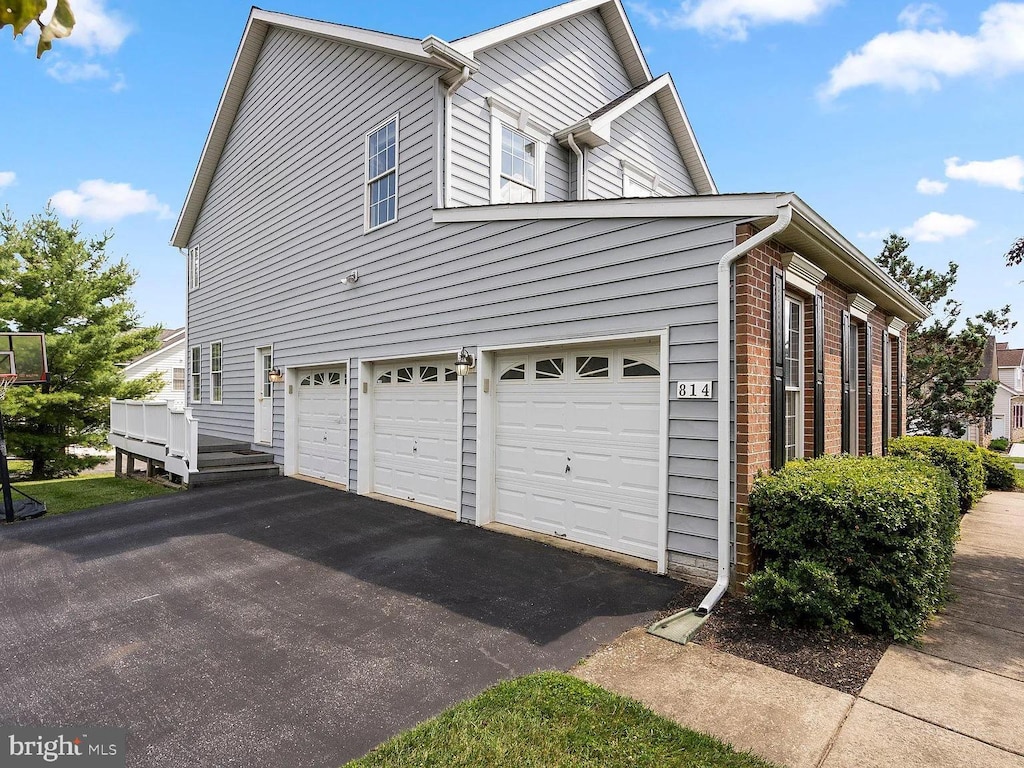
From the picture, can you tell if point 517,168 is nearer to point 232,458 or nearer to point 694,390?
point 694,390

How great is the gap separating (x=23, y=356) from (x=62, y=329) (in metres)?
7.25

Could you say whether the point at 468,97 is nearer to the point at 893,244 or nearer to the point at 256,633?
the point at 256,633

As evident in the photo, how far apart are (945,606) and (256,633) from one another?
572cm

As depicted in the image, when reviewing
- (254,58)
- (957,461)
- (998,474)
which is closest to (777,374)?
(957,461)

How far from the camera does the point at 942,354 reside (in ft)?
50.4

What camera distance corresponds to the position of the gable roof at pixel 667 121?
363 inches

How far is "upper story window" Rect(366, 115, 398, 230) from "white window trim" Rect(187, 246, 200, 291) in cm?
855

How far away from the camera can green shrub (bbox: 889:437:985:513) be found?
8.65 meters

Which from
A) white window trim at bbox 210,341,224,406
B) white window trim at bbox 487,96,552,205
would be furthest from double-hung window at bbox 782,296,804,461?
A: white window trim at bbox 210,341,224,406

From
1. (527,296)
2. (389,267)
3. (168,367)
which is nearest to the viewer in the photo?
(527,296)

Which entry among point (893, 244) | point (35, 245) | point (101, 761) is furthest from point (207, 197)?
point (893, 244)

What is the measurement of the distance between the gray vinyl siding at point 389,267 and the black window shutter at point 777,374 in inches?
31.5

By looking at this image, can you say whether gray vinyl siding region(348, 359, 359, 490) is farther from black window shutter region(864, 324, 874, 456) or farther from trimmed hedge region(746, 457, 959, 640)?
black window shutter region(864, 324, 874, 456)

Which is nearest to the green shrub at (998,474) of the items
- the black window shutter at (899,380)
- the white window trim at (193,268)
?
the black window shutter at (899,380)
